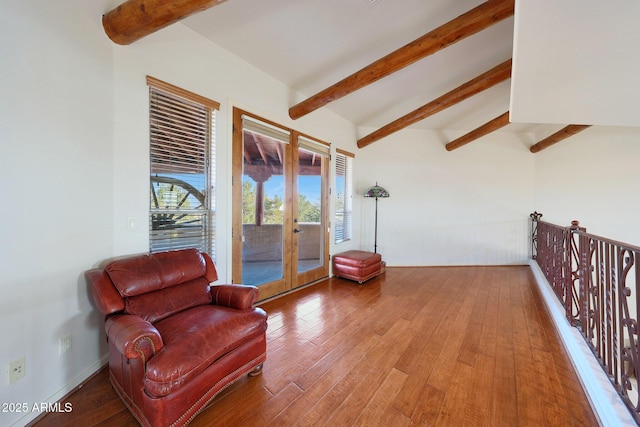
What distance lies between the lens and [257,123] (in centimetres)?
312

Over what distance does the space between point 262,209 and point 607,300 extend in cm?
326

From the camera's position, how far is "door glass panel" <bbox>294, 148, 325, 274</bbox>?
389 centimetres

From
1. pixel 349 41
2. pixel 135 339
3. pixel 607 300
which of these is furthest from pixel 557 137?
pixel 135 339

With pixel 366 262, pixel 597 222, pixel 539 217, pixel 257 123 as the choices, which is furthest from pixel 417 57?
pixel 597 222

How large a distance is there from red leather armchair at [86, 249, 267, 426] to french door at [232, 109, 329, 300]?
953 mm

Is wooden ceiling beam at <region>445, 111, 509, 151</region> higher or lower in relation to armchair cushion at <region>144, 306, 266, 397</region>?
higher

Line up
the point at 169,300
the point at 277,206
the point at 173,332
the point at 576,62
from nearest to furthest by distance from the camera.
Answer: the point at 173,332, the point at 169,300, the point at 576,62, the point at 277,206

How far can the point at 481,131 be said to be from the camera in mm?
4898

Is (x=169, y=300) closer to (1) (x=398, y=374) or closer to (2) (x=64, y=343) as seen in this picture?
(2) (x=64, y=343)

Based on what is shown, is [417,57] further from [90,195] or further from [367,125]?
[90,195]

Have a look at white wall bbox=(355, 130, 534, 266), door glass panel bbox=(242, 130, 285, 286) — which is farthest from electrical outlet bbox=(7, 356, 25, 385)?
white wall bbox=(355, 130, 534, 266)

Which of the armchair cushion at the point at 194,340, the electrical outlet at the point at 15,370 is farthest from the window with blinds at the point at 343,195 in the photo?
the electrical outlet at the point at 15,370

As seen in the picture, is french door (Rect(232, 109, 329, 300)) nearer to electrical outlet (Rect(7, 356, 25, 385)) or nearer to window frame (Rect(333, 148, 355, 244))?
window frame (Rect(333, 148, 355, 244))

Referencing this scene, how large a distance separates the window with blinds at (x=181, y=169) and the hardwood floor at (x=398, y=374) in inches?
46.1
